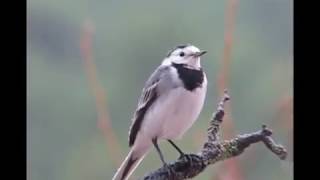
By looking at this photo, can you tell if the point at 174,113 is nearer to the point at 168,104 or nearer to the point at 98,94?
the point at 168,104

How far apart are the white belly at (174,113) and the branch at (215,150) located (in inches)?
2.1

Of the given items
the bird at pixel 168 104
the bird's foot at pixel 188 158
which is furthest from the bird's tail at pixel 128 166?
the bird's foot at pixel 188 158

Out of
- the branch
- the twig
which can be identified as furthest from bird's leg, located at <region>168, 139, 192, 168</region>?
the twig

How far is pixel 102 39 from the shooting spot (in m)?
1.32

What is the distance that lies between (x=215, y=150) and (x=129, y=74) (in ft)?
0.85

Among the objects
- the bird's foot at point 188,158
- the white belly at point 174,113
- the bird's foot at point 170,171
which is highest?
the white belly at point 174,113

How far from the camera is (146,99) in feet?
4.11

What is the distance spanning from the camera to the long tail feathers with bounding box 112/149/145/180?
4.10 ft

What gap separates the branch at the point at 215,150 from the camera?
1.23 meters

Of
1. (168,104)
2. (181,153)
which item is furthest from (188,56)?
(181,153)

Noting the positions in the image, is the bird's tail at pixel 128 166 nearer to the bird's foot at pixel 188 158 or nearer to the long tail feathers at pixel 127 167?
→ the long tail feathers at pixel 127 167
